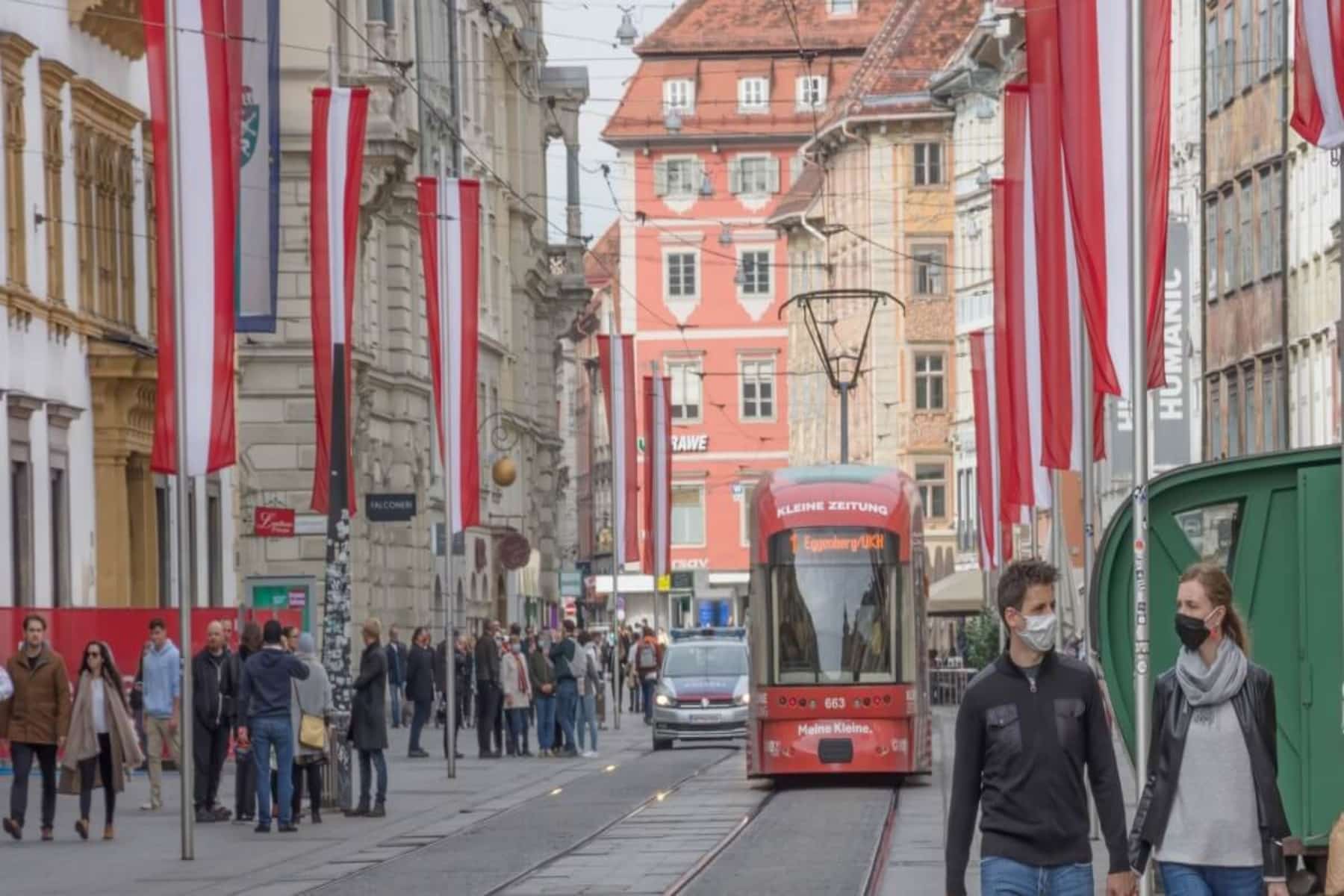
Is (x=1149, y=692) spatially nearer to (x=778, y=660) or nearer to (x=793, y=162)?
(x=778, y=660)

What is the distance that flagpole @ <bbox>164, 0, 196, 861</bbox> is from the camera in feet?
75.3

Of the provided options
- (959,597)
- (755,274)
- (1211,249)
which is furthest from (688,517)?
(1211,249)

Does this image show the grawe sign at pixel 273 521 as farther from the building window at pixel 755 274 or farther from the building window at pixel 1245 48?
the building window at pixel 755 274

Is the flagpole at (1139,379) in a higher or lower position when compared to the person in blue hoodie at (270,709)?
higher

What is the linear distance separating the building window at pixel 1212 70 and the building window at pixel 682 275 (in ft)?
223

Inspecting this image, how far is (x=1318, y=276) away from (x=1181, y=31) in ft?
45.1

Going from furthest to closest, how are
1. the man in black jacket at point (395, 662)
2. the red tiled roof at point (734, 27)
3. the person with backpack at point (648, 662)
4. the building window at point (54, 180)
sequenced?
the red tiled roof at point (734, 27) → the person with backpack at point (648, 662) → the man in black jacket at point (395, 662) → the building window at point (54, 180)

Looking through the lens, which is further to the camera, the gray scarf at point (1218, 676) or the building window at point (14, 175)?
the building window at point (14, 175)

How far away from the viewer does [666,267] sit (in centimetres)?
13188

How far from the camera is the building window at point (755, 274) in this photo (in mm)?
131750

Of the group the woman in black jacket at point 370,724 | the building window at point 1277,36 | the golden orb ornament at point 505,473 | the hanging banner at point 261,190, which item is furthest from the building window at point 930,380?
the woman in black jacket at point 370,724

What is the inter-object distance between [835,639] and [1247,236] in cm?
3016

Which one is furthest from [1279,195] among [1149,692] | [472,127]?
[1149,692]

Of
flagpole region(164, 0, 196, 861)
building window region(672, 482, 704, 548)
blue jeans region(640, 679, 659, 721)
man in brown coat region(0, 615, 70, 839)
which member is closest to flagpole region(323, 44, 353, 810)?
man in brown coat region(0, 615, 70, 839)
